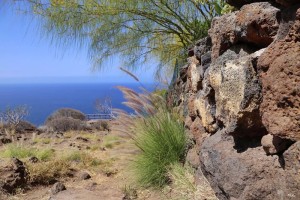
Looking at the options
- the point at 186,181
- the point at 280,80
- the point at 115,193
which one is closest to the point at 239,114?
the point at 280,80

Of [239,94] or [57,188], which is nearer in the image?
[239,94]

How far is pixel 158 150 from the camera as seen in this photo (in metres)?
4.80

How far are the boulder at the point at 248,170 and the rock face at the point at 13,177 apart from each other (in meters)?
3.08

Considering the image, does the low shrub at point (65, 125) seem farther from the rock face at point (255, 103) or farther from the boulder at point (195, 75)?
the rock face at point (255, 103)

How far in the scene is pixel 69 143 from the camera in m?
9.85

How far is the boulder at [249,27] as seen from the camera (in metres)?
2.59

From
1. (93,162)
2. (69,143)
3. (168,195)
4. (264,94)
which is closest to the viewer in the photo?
(264,94)

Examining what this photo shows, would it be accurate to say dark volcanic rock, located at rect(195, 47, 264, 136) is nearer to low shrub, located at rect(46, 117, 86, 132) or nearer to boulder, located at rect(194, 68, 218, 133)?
boulder, located at rect(194, 68, 218, 133)

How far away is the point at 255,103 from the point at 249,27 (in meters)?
0.57

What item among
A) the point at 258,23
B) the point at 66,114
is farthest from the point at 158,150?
the point at 66,114

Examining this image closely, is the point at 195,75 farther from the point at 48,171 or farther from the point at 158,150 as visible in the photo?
the point at 48,171

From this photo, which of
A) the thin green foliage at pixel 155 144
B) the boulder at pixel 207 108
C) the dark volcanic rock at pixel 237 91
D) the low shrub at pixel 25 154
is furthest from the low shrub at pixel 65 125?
the dark volcanic rock at pixel 237 91

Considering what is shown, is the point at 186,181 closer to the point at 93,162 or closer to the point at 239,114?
Result: the point at 239,114

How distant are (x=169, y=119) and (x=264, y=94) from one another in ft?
8.98
